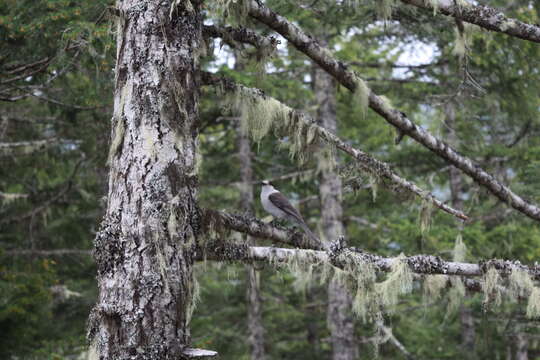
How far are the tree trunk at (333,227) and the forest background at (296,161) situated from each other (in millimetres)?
133

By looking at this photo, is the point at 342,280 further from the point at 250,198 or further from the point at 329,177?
the point at 250,198

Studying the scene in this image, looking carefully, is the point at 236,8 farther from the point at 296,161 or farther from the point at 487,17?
the point at 296,161

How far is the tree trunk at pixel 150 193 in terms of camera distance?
10.7 ft

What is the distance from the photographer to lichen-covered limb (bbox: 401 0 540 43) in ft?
13.3

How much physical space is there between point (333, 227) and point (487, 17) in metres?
7.45

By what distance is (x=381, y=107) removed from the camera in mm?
4484

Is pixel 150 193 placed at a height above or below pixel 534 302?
above

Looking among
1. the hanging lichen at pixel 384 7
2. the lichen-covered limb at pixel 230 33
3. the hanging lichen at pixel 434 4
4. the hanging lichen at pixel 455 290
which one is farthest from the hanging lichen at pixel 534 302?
the lichen-covered limb at pixel 230 33

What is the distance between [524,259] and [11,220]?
36.8 feet

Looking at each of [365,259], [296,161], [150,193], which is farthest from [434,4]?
[296,161]

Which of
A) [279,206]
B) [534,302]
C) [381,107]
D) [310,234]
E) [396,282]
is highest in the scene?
[381,107]

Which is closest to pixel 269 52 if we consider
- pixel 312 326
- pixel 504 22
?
pixel 504 22

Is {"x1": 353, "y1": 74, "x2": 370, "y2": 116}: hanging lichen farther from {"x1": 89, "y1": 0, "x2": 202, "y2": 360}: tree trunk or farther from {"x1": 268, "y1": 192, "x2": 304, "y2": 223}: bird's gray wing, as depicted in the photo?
{"x1": 268, "y1": 192, "x2": 304, "y2": 223}: bird's gray wing

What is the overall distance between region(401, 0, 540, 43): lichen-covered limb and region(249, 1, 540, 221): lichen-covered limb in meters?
0.73
